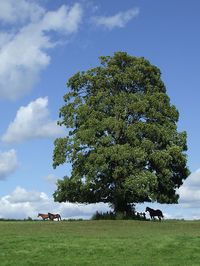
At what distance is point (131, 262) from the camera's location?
2662 centimetres

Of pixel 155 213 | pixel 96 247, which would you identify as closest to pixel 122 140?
pixel 155 213

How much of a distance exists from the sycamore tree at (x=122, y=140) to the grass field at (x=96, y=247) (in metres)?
13.0

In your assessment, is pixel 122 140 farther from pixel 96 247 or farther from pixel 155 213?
pixel 96 247

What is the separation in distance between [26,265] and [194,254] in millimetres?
8376

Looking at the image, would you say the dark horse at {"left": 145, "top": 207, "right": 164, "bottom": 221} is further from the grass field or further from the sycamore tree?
the grass field

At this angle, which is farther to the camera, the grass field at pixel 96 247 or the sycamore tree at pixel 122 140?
the sycamore tree at pixel 122 140

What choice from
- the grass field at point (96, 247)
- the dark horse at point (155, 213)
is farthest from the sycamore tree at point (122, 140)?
the grass field at point (96, 247)

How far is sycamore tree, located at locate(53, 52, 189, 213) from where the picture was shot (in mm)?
50844

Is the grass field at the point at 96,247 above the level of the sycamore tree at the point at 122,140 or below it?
below

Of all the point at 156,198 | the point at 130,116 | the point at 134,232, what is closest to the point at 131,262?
the point at 134,232

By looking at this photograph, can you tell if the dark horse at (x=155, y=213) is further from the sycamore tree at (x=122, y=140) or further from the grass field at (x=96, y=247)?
the grass field at (x=96, y=247)

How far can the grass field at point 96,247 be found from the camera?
88.8ft

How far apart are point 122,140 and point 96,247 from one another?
2452 cm

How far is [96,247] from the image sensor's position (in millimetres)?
29656
